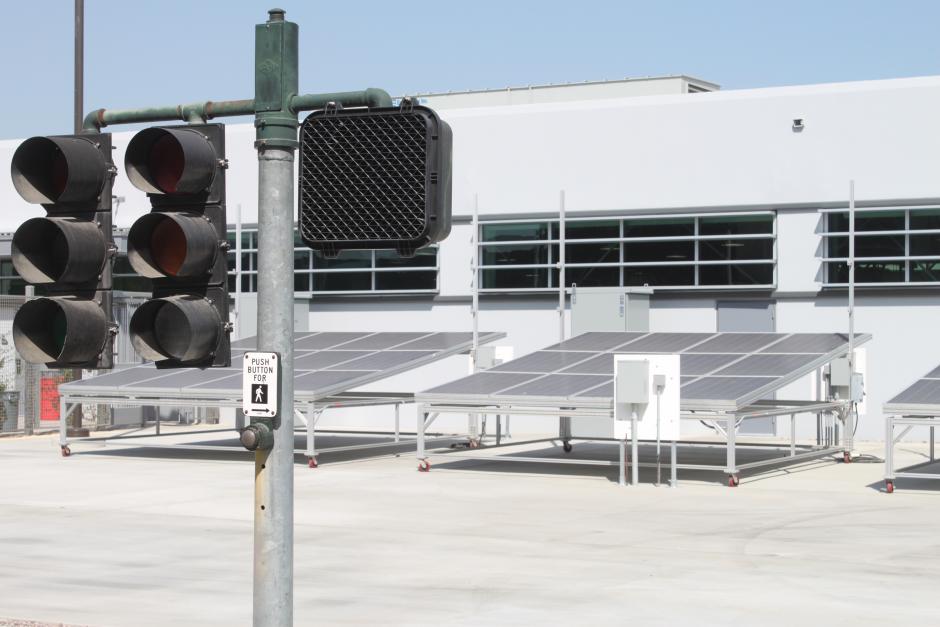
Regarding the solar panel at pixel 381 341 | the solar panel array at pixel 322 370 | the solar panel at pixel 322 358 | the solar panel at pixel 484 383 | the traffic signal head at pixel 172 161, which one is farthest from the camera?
the solar panel at pixel 381 341

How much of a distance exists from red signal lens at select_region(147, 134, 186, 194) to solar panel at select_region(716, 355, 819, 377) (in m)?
15.1

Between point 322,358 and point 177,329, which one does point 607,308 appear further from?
point 177,329

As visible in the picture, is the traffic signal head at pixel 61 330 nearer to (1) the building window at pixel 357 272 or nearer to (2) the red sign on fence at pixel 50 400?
(1) the building window at pixel 357 272

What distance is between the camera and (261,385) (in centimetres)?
643

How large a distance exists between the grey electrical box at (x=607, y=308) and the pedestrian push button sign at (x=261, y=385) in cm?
2217

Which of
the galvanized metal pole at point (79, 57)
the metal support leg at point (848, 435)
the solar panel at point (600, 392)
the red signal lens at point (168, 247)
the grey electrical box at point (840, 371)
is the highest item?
the galvanized metal pole at point (79, 57)

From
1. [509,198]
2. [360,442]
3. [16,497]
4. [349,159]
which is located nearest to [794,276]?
[509,198]

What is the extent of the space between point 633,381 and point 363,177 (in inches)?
534

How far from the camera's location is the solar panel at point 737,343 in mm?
23266

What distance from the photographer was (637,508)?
1753 cm

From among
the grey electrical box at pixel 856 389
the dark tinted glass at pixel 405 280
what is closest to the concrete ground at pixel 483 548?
the grey electrical box at pixel 856 389

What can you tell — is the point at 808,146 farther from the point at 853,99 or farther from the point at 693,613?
the point at 693,613

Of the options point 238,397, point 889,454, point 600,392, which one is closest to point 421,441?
point 238,397

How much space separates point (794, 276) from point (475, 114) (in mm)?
7729
